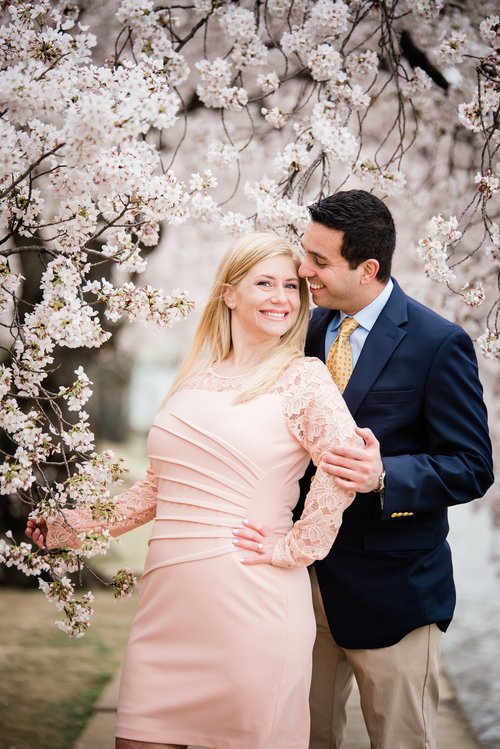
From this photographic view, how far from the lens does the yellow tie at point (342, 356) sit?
2592 millimetres

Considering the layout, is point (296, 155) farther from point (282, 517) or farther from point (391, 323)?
point (282, 517)

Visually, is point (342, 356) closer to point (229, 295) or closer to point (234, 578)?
point (229, 295)

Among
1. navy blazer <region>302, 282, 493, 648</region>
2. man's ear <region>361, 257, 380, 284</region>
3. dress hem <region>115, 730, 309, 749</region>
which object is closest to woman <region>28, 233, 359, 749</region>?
dress hem <region>115, 730, 309, 749</region>

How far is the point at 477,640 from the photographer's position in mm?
6332

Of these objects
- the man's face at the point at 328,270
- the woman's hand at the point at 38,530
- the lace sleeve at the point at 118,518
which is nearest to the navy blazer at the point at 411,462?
the man's face at the point at 328,270

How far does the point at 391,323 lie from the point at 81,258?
949 mm

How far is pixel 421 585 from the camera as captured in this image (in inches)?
99.3

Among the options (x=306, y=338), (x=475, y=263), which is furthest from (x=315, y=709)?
(x=475, y=263)

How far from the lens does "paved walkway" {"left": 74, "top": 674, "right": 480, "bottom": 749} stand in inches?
156

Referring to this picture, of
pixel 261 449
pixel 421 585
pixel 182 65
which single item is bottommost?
pixel 421 585

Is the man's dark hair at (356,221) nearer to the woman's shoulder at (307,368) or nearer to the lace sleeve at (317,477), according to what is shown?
the woman's shoulder at (307,368)

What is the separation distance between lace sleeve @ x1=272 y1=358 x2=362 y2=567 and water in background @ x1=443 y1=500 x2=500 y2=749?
238 cm

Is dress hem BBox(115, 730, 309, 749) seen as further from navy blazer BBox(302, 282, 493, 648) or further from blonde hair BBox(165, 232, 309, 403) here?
blonde hair BBox(165, 232, 309, 403)

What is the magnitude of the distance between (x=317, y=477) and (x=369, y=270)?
0.71m
